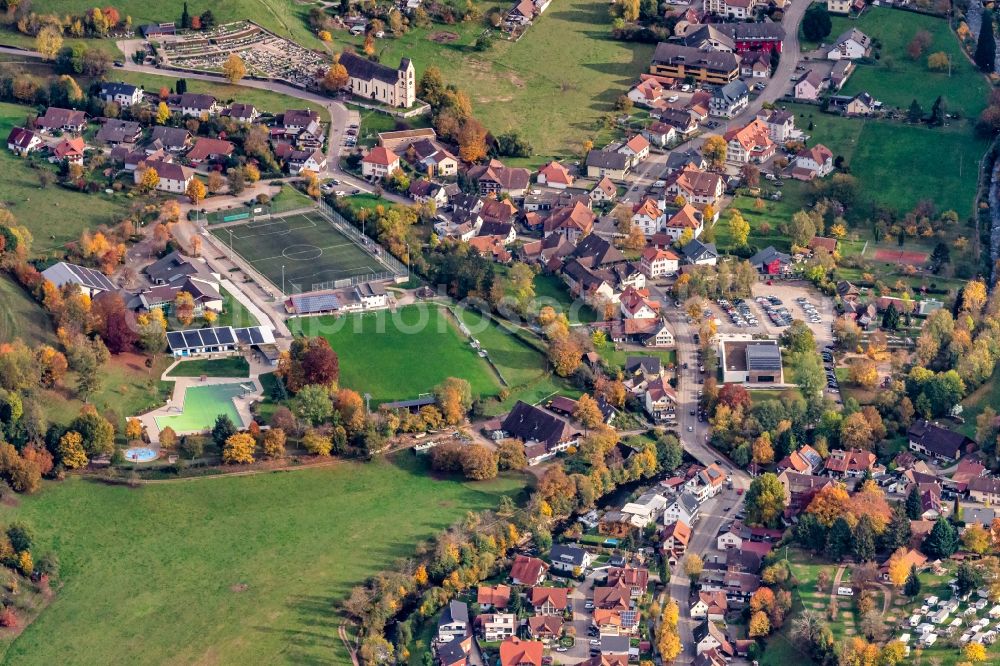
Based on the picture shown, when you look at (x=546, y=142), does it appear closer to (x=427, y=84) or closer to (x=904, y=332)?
(x=427, y=84)

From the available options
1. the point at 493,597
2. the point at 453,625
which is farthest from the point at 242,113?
the point at 453,625

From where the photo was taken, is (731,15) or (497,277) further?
(731,15)

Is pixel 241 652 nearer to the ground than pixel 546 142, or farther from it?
nearer to the ground

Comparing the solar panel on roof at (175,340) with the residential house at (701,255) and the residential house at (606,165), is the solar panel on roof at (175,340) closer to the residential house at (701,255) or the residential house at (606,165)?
the residential house at (701,255)

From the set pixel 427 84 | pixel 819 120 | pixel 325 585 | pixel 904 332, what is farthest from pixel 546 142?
pixel 325 585

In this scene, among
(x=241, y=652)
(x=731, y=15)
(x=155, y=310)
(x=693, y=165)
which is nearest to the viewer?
(x=241, y=652)

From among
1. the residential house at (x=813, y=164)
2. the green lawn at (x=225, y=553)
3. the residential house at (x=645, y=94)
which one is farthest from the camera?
the residential house at (x=645, y=94)

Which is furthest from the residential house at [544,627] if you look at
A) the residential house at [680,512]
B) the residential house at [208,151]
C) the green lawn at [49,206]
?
the residential house at [208,151]
